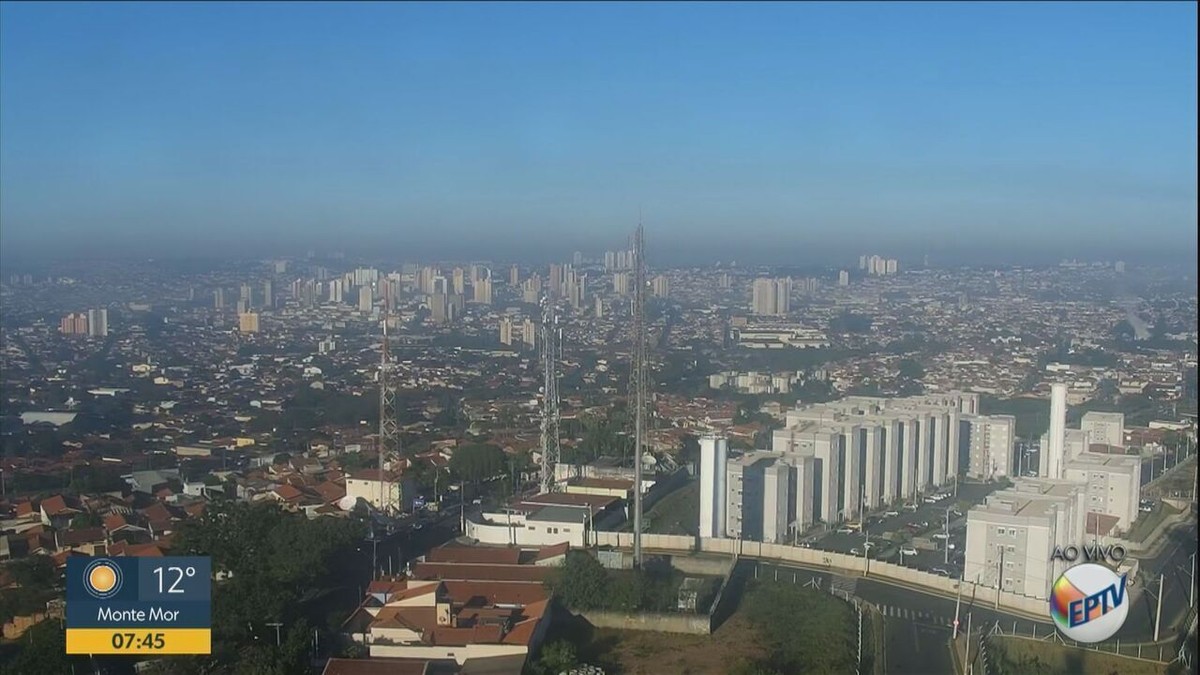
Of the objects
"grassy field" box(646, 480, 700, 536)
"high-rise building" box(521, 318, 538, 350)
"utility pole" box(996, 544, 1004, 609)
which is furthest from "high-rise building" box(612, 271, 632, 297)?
"utility pole" box(996, 544, 1004, 609)

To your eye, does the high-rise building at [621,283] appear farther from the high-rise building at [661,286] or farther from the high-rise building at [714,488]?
the high-rise building at [714,488]

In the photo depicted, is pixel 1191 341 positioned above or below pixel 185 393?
above

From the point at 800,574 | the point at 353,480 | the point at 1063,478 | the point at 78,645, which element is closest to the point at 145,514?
the point at 353,480

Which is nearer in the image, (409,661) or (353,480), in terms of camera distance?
(409,661)

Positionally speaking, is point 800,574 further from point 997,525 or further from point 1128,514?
point 1128,514

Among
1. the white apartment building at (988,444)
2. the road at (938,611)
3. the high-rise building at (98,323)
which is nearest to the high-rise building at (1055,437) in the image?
the white apartment building at (988,444)

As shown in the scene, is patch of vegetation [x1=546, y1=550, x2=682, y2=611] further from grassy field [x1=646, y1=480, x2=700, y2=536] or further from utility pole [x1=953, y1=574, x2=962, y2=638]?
grassy field [x1=646, y1=480, x2=700, y2=536]
